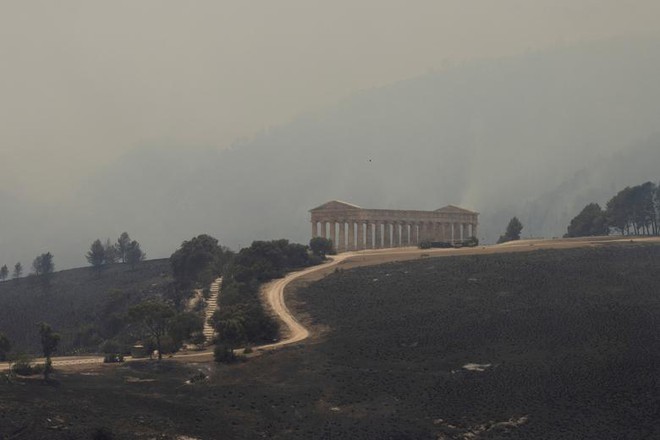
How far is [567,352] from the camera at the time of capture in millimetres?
81188

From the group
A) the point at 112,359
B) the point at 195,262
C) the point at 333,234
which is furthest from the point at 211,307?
the point at 333,234

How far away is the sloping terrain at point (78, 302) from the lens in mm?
128875

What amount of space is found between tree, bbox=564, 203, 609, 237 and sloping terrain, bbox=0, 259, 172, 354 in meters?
96.6

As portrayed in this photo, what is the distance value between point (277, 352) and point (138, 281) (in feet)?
296

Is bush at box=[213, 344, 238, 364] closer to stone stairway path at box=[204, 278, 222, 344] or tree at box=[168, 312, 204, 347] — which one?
tree at box=[168, 312, 204, 347]

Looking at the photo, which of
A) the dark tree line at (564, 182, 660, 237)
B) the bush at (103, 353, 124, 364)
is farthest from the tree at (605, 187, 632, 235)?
the bush at (103, 353, 124, 364)

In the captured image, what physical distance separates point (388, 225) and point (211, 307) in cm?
6867

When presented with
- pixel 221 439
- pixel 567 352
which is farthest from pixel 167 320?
pixel 567 352

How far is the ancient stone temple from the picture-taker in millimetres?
171625

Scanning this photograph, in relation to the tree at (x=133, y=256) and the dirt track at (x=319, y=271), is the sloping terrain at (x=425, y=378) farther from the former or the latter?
the tree at (x=133, y=256)

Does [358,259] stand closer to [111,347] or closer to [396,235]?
[396,235]

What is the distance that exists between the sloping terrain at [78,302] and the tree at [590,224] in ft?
317

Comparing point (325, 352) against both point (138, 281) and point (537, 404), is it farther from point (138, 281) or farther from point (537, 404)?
point (138, 281)

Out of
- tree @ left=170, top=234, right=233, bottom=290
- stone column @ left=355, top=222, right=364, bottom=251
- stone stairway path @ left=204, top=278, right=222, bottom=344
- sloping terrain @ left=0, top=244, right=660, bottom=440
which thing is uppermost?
stone column @ left=355, top=222, right=364, bottom=251
